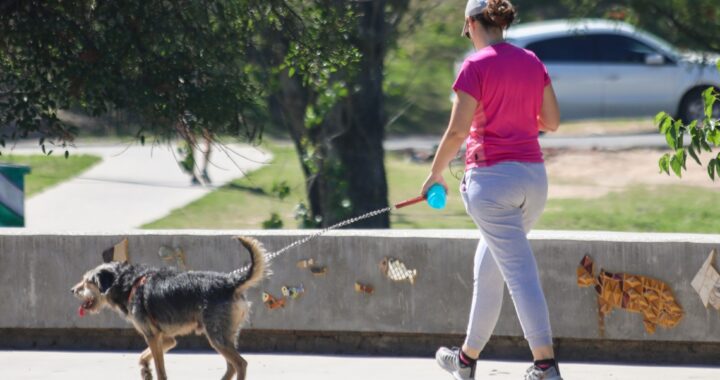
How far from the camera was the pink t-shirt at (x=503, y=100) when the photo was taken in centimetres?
569

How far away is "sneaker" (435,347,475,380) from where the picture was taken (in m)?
6.09

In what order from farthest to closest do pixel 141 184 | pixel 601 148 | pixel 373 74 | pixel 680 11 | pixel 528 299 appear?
pixel 601 148, pixel 141 184, pixel 373 74, pixel 680 11, pixel 528 299

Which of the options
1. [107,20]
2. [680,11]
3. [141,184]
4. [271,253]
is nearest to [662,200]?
[680,11]

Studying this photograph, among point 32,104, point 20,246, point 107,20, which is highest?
point 107,20

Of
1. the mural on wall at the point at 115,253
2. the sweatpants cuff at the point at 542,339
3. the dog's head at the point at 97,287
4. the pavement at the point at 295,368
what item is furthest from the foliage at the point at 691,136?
the mural on wall at the point at 115,253

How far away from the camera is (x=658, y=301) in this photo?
6.84 meters

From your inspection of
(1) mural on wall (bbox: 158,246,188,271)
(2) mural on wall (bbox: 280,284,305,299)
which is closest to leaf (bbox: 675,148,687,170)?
(2) mural on wall (bbox: 280,284,305,299)

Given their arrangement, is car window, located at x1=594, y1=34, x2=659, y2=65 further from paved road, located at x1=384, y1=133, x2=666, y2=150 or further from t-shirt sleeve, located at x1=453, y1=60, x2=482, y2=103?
t-shirt sleeve, located at x1=453, y1=60, x2=482, y2=103

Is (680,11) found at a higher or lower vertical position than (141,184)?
higher

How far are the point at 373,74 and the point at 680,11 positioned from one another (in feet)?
10.2

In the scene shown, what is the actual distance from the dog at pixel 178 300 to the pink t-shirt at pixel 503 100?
4.02 ft

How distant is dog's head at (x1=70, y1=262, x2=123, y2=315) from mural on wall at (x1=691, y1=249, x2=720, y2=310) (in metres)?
3.09

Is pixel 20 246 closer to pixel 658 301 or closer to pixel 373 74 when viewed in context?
pixel 658 301

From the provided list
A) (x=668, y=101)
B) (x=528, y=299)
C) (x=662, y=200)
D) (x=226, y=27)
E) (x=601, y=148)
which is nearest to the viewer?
(x=528, y=299)
